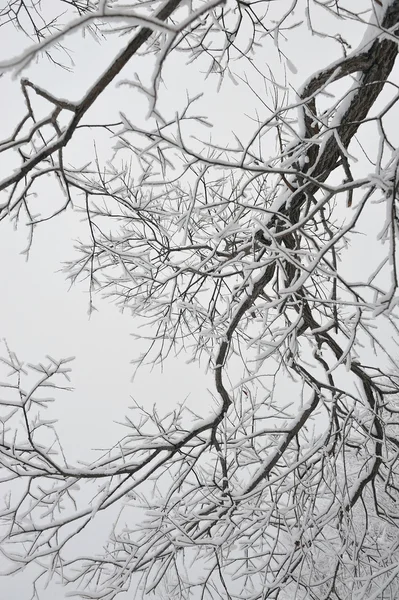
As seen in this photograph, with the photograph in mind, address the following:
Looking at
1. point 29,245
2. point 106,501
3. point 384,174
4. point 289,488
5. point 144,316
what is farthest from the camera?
point 144,316

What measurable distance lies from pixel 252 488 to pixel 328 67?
292 centimetres

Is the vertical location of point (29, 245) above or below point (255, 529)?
above

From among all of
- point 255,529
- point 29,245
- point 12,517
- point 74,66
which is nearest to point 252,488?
point 255,529

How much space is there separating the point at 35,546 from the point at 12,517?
237 millimetres

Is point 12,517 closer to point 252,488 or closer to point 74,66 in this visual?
point 252,488

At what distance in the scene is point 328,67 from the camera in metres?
2.30

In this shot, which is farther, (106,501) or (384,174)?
(106,501)

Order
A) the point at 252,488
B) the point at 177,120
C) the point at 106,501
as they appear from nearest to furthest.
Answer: the point at 177,120, the point at 106,501, the point at 252,488

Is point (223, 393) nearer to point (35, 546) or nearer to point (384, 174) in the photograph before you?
point (35, 546)

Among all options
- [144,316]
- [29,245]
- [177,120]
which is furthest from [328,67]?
[144,316]

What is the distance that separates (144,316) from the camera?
159 inches

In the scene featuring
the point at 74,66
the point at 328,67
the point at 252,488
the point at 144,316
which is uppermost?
the point at 74,66

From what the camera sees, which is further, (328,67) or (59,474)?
(59,474)

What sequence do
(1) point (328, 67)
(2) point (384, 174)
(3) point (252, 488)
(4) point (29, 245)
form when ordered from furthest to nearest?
(3) point (252, 488) < (1) point (328, 67) < (4) point (29, 245) < (2) point (384, 174)
